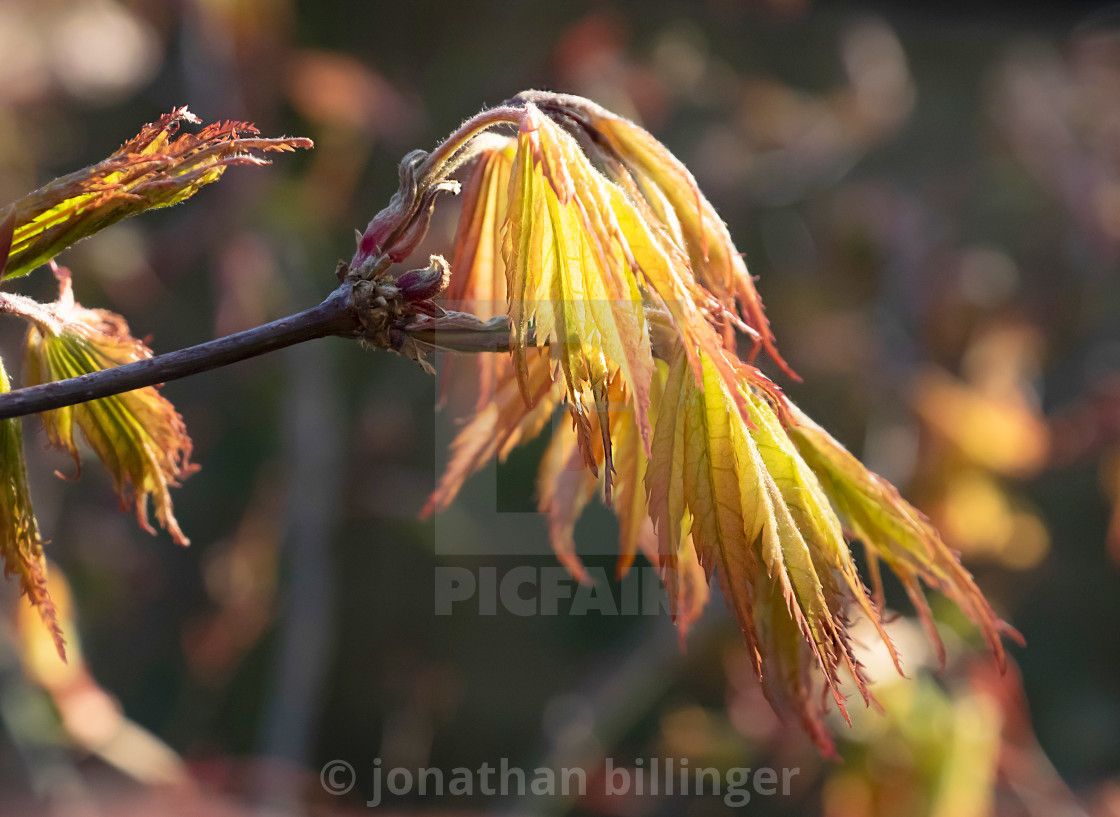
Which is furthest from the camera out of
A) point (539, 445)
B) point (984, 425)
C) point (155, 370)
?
point (539, 445)

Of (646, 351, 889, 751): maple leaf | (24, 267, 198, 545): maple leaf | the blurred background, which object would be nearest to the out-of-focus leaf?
the blurred background

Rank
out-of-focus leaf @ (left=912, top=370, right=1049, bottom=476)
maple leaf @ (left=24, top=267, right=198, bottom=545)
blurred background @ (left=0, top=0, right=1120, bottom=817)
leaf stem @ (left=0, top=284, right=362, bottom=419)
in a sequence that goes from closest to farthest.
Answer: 1. leaf stem @ (left=0, top=284, right=362, bottom=419)
2. maple leaf @ (left=24, top=267, right=198, bottom=545)
3. blurred background @ (left=0, top=0, right=1120, bottom=817)
4. out-of-focus leaf @ (left=912, top=370, right=1049, bottom=476)

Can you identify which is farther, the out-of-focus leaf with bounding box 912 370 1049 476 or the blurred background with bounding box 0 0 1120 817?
the out-of-focus leaf with bounding box 912 370 1049 476

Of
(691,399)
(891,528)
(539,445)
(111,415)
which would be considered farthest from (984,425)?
(111,415)

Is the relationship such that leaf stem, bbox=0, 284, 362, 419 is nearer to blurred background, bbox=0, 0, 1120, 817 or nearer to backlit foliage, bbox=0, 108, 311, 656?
backlit foliage, bbox=0, 108, 311, 656

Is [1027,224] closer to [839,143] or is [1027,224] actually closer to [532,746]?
[839,143]

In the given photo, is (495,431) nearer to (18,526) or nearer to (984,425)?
(18,526)
